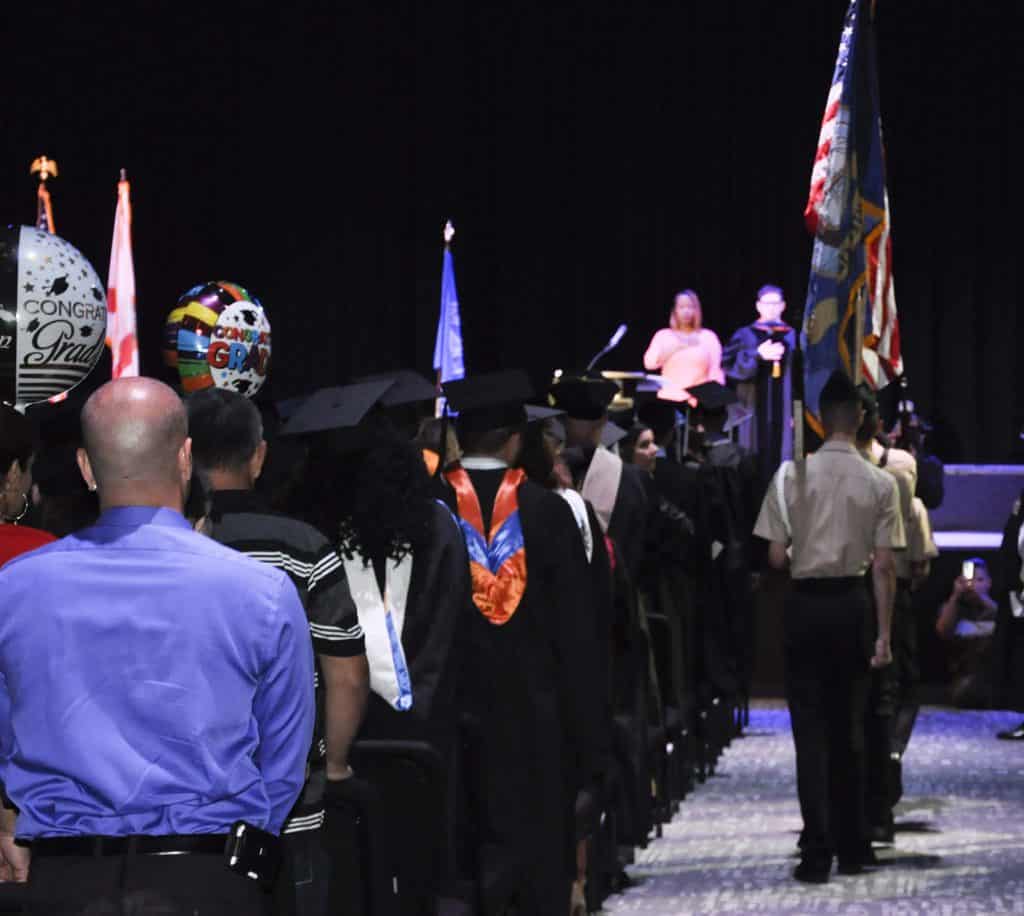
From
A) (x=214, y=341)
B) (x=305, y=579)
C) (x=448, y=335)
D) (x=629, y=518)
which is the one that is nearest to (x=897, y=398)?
(x=629, y=518)

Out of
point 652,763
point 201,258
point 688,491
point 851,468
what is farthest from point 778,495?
point 201,258

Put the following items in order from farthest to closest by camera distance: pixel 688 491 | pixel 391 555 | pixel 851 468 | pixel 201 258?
pixel 201 258, pixel 688 491, pixel 851 468, pixel 391 555

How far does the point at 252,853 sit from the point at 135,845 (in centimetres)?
15

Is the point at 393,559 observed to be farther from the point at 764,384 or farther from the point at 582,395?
the point at 764,384

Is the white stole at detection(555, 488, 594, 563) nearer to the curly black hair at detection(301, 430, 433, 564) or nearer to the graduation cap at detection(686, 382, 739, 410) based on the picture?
the curly black hair at detection(301, 430, 433, 564)

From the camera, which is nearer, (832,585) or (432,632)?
(432,632)

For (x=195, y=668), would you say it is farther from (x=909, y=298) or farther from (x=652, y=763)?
(x=909, y=298)

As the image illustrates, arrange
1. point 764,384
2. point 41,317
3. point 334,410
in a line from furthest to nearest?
point 764,384
point 334,410
point 41,317

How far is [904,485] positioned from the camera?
8.03 m

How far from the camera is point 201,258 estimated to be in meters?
15.1

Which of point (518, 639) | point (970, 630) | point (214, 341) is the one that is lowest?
point (970, 630)

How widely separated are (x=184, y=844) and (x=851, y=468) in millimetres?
4398

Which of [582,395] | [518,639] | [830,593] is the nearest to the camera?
[518,639]

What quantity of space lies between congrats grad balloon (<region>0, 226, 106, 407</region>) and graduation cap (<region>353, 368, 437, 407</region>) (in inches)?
37.7
